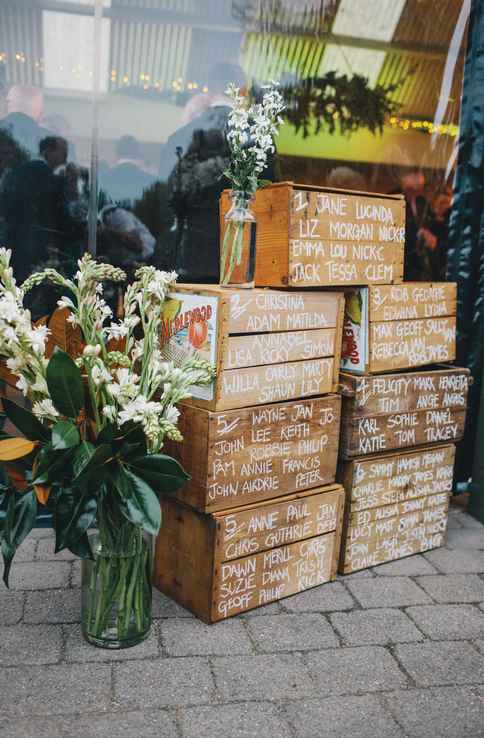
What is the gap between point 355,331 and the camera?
334 centimetres

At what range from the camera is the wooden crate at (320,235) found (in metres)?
2.95

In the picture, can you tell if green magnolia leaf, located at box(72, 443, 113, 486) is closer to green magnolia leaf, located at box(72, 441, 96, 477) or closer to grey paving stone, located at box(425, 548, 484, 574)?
green magnolia leaf, located at box(72, 441, 96, 477)

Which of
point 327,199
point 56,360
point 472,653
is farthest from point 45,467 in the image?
point 472,653

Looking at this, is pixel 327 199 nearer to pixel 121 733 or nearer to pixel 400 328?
pixel 400 328

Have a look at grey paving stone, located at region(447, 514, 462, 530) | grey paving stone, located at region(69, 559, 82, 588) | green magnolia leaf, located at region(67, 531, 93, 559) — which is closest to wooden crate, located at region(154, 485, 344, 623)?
grey paving stone, located at region(69, 559, 82, 588)

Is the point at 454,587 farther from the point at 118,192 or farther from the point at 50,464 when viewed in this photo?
the point at 118,192

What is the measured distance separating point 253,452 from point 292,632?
2.39ft

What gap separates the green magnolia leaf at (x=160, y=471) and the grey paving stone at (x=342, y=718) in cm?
84

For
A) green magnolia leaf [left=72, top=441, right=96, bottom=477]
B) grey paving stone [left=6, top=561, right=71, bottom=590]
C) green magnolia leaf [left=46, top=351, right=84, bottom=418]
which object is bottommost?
grey paving stone [left=6, top=561, right=71, bottom=590]

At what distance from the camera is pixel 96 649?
269cm

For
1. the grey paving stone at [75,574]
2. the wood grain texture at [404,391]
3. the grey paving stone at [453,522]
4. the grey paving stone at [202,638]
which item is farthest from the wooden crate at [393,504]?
the grey paving stone at [75,574]

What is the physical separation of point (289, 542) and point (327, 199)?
1472mm

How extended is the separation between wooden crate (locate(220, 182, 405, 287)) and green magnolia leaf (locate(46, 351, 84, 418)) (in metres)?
0.97

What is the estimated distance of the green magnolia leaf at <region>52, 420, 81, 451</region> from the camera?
232cm
